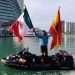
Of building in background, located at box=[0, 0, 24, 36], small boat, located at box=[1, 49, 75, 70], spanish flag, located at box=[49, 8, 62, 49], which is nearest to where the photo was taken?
small boat, located at box=[1, 49, 75, 70]

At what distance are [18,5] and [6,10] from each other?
805 centimetres

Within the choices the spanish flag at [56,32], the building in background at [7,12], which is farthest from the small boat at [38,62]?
the building in background at [7,12]

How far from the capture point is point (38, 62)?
113ft

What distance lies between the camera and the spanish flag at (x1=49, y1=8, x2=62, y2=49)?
120ft

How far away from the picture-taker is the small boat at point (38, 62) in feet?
112

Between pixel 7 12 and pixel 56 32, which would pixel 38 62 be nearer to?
pixel 56 32

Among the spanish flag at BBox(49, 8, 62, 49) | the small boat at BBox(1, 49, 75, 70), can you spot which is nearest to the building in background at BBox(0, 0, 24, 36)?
the spanish flag at BBox(49, 8, 62, 49)

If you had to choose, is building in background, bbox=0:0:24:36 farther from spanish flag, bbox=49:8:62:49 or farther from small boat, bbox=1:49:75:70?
small boat, bbox=1:49:75:70

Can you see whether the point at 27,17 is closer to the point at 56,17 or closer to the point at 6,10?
the point at 56,17

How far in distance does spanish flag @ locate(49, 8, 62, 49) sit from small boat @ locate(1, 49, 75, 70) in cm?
180

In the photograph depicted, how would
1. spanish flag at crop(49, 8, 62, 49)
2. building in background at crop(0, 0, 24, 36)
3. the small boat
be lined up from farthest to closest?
building in background at crop(0, 0, 24, 36) → spanish flag at crop(49, 8, 62, 49) → the small boat

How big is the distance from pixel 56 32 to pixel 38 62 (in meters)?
3.83

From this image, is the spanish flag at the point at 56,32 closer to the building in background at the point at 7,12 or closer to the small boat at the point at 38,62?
the small boat at the point at 38,62

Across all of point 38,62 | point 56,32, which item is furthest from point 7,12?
point 38,62
